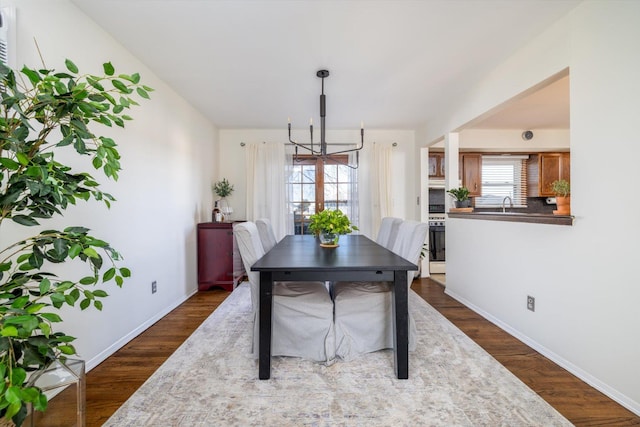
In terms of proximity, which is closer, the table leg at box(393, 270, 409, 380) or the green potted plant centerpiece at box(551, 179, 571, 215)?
the table leg at box(393, 270, 409, 380)

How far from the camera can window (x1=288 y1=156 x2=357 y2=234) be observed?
494 cm

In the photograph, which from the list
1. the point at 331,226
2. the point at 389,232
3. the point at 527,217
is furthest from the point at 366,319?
the point at 527,217

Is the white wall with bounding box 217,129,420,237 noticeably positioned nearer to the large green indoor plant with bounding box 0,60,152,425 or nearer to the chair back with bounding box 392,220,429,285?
Result: the chair back with bounding box 392,220,429,285

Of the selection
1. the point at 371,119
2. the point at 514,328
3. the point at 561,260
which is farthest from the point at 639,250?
the point at 371,119

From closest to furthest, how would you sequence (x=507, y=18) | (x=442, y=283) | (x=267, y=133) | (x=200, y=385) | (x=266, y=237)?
1. (x=200, y=385)
2. (x=507, y=18)
3. (x=266, y=237)
4. (x=442, y=283)
5. (x=267, y=133)

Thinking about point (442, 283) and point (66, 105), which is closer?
point (66, 105)

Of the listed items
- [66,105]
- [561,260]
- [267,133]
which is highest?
[267,133]

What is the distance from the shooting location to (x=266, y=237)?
3.15 meters

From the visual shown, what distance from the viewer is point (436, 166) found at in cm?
511

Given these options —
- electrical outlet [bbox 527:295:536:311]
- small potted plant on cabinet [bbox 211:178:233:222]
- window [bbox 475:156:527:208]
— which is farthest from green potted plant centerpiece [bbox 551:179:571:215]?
small potted plant on cabinet [bbox 211:178:233:222]

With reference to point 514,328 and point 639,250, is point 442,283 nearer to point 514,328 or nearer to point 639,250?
point 514,328

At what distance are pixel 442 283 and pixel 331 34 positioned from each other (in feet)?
11.5

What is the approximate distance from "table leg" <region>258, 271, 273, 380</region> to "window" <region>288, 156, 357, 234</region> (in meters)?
3.05

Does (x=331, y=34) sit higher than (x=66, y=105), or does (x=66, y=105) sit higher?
(x=331, y=34)
